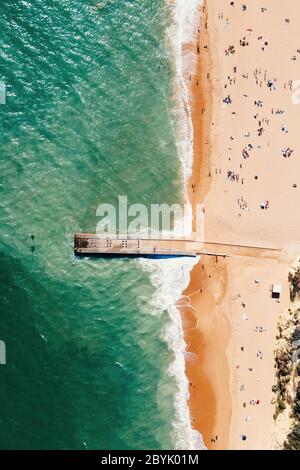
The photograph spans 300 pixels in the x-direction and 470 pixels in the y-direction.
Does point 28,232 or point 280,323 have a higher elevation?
point 28,232

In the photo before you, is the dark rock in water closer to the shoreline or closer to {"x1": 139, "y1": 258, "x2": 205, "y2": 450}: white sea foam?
the shoreline

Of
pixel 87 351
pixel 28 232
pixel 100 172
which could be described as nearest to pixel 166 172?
pixel 100 172

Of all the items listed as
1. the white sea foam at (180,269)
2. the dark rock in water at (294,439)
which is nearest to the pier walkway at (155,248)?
the white sea foam at (180,269)

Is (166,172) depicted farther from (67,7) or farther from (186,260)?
(67,7)

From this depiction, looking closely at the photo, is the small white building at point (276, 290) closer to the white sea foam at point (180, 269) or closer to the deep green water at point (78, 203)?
the white sea foam at point (180, 269)

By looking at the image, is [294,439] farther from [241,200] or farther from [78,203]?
[78,203]
